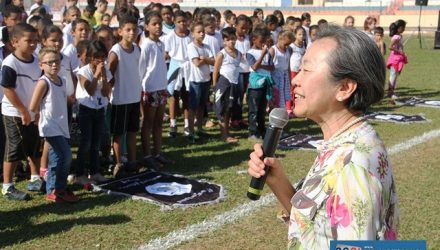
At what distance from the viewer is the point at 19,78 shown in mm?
5391

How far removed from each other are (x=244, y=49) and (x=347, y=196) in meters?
7.60

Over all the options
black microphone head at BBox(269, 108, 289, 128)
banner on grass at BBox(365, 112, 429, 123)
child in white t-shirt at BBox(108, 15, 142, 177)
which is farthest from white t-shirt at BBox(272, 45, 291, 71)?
black microphone head at BBox(269, 108, 289, 128)

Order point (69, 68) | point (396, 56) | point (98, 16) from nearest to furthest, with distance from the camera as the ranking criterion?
point (69, 68), point (98, 16), point (396, 56)

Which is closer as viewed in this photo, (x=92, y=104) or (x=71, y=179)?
(x=92, y=104)

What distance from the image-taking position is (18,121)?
545 centimetres

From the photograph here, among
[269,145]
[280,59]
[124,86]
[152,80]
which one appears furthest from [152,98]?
[269,145]

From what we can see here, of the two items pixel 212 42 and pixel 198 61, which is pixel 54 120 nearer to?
pixel 198 61

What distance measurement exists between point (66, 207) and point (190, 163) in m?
2.09

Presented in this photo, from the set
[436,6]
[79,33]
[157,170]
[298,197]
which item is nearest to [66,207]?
[157,170]

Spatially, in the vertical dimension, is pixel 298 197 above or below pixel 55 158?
above

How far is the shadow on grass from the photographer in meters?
4.50

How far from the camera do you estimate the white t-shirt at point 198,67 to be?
25.7 ft

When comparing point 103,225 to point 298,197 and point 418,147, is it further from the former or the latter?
point 418,147

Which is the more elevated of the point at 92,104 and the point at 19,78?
the point at 19,78
